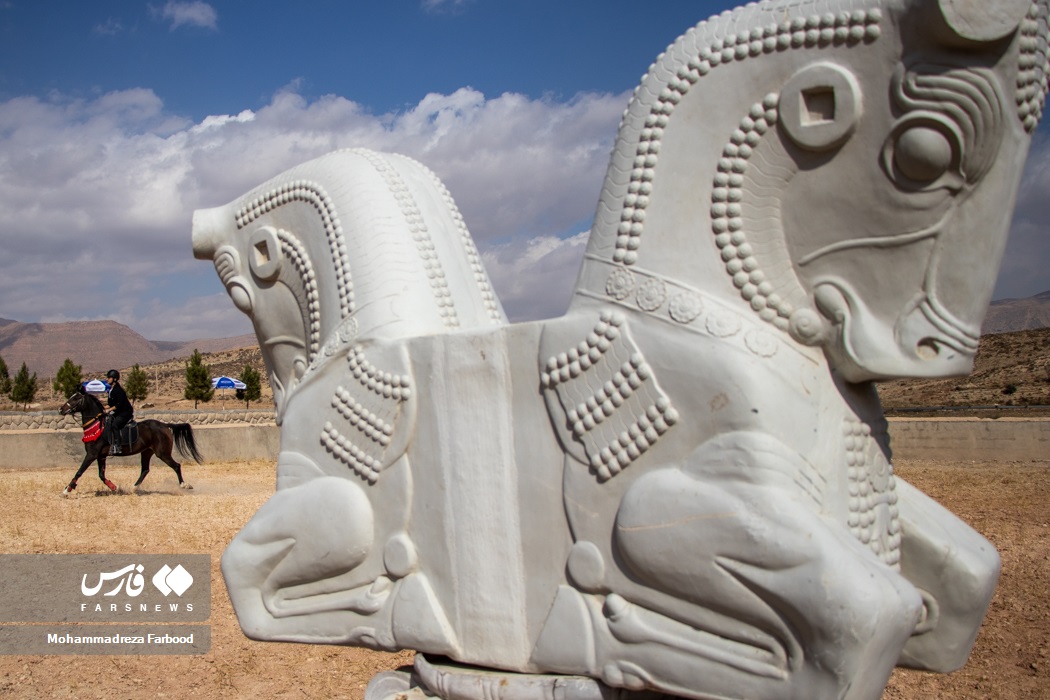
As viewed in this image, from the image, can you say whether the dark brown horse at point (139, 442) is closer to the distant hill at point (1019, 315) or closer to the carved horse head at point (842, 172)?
the carved horse head at point (842, 172)

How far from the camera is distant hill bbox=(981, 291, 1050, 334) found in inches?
4675

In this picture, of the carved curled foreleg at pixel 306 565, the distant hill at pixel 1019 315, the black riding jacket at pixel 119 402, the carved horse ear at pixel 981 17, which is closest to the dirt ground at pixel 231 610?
the black riding jacket at pixel 119 402

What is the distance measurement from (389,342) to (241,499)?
817cm

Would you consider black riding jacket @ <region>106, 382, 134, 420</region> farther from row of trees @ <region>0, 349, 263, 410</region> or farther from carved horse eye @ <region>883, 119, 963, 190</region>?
row of trees @ <region>0, 349, 263, 410</region>

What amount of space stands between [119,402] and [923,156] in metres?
11.2

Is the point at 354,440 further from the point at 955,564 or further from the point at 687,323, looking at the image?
the point at 955,564

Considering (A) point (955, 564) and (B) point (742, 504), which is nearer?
(B) point (742, 504)

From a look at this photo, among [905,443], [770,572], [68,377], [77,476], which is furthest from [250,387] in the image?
[770,572]

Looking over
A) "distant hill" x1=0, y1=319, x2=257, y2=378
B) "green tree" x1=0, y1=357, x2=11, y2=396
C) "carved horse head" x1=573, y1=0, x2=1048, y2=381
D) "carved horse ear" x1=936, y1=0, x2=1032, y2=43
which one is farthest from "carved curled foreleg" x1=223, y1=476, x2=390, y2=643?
"distant hill" x1=0, y1=319, x2=257, y2=378

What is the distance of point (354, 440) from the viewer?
9.00ft

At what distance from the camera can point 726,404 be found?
2031mm

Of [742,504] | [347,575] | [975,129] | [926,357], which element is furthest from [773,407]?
[347,575]

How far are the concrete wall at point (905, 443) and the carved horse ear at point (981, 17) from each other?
1074 centimetres

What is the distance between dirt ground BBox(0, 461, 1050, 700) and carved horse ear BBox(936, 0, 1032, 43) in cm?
353
